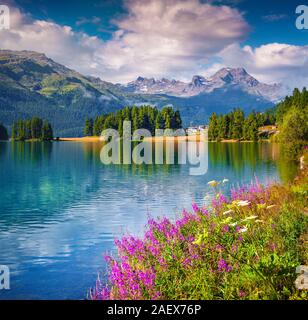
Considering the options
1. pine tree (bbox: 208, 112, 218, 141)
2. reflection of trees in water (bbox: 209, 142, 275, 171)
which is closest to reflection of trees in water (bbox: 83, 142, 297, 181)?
reflection of trees in water (bbox: 209, 142, 275, 171)

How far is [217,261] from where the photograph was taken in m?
11.0

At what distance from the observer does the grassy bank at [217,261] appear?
28.3 feet

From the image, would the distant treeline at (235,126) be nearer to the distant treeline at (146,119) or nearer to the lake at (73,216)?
the distant treeline at (146,119)

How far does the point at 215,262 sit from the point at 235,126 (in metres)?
140

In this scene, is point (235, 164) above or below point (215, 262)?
above

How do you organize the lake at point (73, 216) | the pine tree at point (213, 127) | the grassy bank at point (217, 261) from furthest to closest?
1. the pine tree at point (213, 127)
2. the lake at point (73, 216)
3. the grassy bank at point (217, 261)

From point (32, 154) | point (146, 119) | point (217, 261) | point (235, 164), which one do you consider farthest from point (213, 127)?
point (217, 261)

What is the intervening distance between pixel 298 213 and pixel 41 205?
18.6 metres

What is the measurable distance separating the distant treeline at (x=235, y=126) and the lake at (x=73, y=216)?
99.5 metres

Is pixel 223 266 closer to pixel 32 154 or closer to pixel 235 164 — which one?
pixel 235 164

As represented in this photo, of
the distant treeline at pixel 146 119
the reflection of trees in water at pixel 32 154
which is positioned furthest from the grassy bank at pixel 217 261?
the distant treeline at pixel 146 119

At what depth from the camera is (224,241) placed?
12242 mm

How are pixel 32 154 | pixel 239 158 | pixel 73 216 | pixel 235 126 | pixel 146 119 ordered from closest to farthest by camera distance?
pixel 73 216 < pixel 239 158 < pixel 32 154 < pixel 235 126 < pixel 146 119
